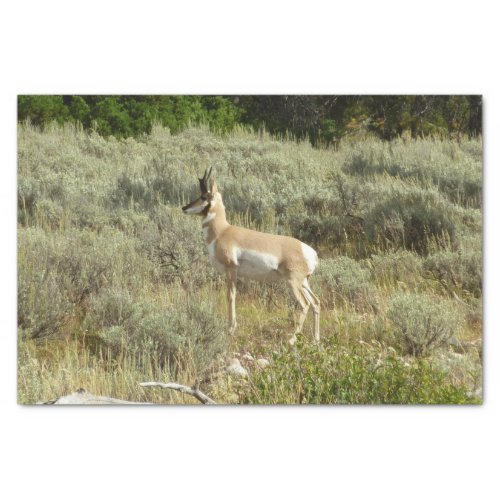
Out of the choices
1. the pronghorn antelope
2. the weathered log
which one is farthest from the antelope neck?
the weathered log

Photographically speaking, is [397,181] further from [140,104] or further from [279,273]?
[140,104]

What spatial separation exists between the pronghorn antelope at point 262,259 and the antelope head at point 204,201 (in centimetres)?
12

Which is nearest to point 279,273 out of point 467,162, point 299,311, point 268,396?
point 299,311

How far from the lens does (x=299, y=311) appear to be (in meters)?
7.32

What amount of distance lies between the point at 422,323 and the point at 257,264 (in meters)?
1.28

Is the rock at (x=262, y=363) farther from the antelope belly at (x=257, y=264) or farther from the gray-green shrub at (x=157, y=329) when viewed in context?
the antelope belly at (x=257, y=264)

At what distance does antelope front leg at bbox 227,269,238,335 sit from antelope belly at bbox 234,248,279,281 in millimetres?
76

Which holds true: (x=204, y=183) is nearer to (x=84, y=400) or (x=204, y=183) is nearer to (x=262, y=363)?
(x=262, y=363)

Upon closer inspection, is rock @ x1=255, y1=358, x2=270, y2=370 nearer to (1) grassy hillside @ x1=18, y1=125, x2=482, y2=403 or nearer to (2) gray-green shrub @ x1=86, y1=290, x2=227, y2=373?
(1) grassy hillside @ x1=18, y1=125, x2=482, y2=403

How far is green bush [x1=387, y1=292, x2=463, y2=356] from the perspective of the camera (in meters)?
7.21

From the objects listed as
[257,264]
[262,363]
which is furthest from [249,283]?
[262,363]

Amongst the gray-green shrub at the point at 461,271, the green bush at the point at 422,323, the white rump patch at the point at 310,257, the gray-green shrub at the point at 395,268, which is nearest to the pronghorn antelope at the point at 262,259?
the white rump patch at the point at 310,257

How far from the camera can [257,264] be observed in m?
7.27

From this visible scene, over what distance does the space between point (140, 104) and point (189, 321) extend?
5.52 ft
